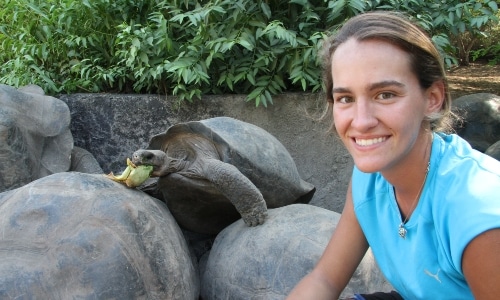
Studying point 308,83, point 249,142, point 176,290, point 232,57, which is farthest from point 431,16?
point 176,290

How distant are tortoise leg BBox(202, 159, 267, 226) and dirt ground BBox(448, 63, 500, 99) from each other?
2737mm

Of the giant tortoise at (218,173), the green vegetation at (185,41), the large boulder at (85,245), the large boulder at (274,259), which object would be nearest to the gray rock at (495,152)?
the green vegetation at (185,41)

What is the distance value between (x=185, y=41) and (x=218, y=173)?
4.89ft

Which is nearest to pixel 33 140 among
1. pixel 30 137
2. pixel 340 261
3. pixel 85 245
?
pixel 30 137

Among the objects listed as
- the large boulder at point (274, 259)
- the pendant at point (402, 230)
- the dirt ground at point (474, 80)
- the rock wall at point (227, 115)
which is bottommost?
the dirt ground at point (474, 80)

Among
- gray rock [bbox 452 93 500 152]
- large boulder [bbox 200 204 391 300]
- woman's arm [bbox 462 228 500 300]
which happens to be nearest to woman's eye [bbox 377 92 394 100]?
woman's arm [bbox 462 228 500 300]

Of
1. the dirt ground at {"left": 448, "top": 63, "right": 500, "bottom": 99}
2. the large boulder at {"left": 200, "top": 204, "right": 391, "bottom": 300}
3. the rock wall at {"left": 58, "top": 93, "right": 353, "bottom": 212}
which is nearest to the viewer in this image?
the large boulder at {"left": 200, "top": 204, "right": 391, "bottom": 300}

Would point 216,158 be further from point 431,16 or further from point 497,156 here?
point 431,16

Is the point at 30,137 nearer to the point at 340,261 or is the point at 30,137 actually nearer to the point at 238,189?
the point at 238,189

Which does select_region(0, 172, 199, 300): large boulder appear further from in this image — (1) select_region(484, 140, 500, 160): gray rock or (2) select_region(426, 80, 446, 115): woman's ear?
(1) select_region(484, 140, 500, 160): gray rock

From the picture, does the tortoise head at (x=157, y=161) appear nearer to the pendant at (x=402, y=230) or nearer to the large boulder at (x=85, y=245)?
the large boulder at (x=85, y=245)

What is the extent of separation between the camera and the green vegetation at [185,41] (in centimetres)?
330

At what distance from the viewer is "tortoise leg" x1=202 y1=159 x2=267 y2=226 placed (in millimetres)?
2314

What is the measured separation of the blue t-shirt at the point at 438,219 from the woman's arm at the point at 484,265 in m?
0.01
